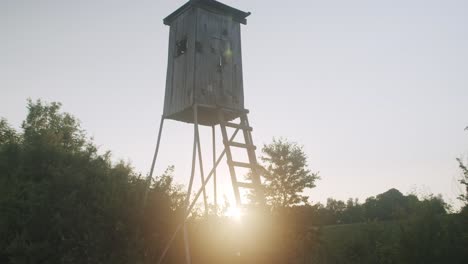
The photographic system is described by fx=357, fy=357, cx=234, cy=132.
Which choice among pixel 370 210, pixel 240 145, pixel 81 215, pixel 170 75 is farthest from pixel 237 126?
pixel 370 210

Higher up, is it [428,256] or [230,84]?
[230,84]

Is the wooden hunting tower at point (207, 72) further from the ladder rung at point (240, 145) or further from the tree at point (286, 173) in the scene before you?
the tree at point (286, 173)

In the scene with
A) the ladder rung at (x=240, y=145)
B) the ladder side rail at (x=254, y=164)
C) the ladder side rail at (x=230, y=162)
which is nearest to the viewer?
the ladder side rail at (x=230, y=162)

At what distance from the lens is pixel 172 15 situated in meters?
11.8

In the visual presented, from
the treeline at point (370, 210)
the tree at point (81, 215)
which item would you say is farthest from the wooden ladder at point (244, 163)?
the treeline at point (370, 210)

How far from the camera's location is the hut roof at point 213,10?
10.9m

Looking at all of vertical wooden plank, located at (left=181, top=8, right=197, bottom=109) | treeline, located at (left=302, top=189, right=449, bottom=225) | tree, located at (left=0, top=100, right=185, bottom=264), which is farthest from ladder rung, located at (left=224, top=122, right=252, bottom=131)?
treeline, located at (left=302, top=189, right=449, bottom=225)

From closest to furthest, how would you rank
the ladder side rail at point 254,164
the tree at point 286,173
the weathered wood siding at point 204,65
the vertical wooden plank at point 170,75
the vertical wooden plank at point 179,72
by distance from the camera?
the ladder side rail at point 254,164 → the weathered wood siding at point 204,65 → the vertical wooden plank at point 179,72 → the vertical wooden plank at point 170,75 → the tree at point 286,173

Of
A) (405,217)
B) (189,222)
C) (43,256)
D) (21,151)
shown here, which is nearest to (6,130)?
(21,151)

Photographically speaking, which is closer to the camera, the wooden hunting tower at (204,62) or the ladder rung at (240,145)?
the ladder rung at (240,145)

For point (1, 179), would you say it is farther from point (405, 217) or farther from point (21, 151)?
point (405, 217)

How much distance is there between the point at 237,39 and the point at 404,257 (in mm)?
10314

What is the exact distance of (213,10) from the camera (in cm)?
1110

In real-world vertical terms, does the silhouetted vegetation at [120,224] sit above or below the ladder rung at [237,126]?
below
